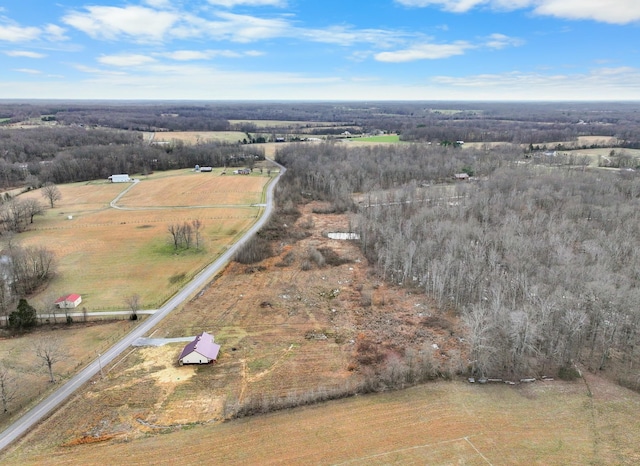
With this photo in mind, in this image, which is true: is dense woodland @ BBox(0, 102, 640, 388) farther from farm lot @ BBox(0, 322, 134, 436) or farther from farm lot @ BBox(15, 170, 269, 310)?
farm lot @ BBox(0, 322, 134, 436)

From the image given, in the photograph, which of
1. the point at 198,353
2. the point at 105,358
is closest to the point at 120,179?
the point at 105,358

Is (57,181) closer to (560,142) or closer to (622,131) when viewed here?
(560,142)

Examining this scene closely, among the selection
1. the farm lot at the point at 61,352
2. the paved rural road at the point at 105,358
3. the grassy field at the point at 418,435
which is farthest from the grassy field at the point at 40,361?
the grassy field at the point at 418,435

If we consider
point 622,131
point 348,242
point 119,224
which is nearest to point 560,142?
point 622,131

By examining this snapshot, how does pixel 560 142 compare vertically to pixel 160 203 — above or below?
above

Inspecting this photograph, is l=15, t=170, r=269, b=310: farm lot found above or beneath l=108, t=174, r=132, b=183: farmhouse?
beneath

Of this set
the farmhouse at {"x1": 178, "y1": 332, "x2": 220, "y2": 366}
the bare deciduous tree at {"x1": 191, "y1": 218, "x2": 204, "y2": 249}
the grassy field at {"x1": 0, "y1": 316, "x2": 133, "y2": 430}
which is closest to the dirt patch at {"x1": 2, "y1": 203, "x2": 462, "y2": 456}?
the farmhouse at {"x1": 178, "y1": 332, "x2": 220, "y2": 366}
